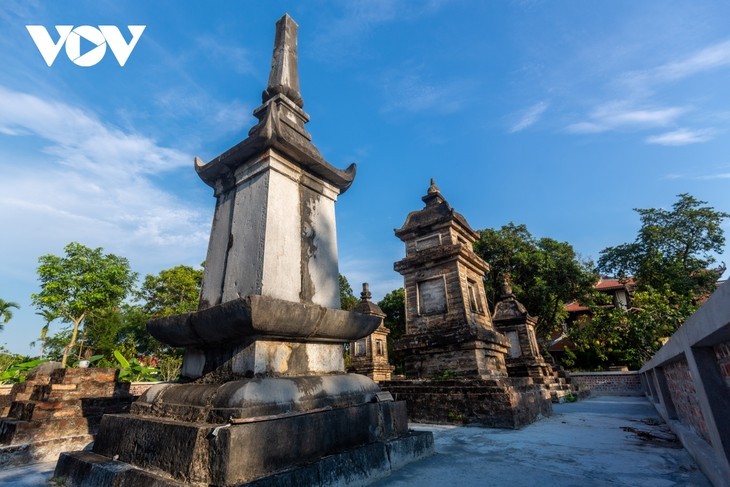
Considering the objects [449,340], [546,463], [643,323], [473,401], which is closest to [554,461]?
[546,463]

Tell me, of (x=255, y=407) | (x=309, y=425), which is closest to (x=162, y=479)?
(x=255, y=407)

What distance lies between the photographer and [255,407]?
236cm

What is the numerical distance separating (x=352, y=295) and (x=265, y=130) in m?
31.1

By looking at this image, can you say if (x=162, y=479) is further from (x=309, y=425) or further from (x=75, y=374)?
(x=75, y=374)

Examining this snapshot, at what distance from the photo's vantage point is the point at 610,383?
18359 mm

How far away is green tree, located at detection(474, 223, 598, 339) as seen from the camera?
22734 mm

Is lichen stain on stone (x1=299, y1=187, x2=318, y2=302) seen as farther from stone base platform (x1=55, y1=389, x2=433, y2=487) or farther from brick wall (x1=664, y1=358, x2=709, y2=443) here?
brick wall (x1=664, y1=358, x2=709, y2=443)

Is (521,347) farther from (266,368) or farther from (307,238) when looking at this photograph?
(266,368)

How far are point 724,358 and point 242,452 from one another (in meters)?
3.29

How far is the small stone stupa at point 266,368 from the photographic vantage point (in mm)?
2238

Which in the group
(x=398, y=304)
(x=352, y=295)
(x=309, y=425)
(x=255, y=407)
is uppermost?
(x=352, y=295)

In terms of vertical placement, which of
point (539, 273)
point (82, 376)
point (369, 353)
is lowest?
point (82, 376)

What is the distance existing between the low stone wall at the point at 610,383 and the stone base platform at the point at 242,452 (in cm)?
1797

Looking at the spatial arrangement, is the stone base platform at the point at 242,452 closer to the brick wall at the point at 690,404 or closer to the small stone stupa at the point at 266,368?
the small stone stupa at the point at 266,368
